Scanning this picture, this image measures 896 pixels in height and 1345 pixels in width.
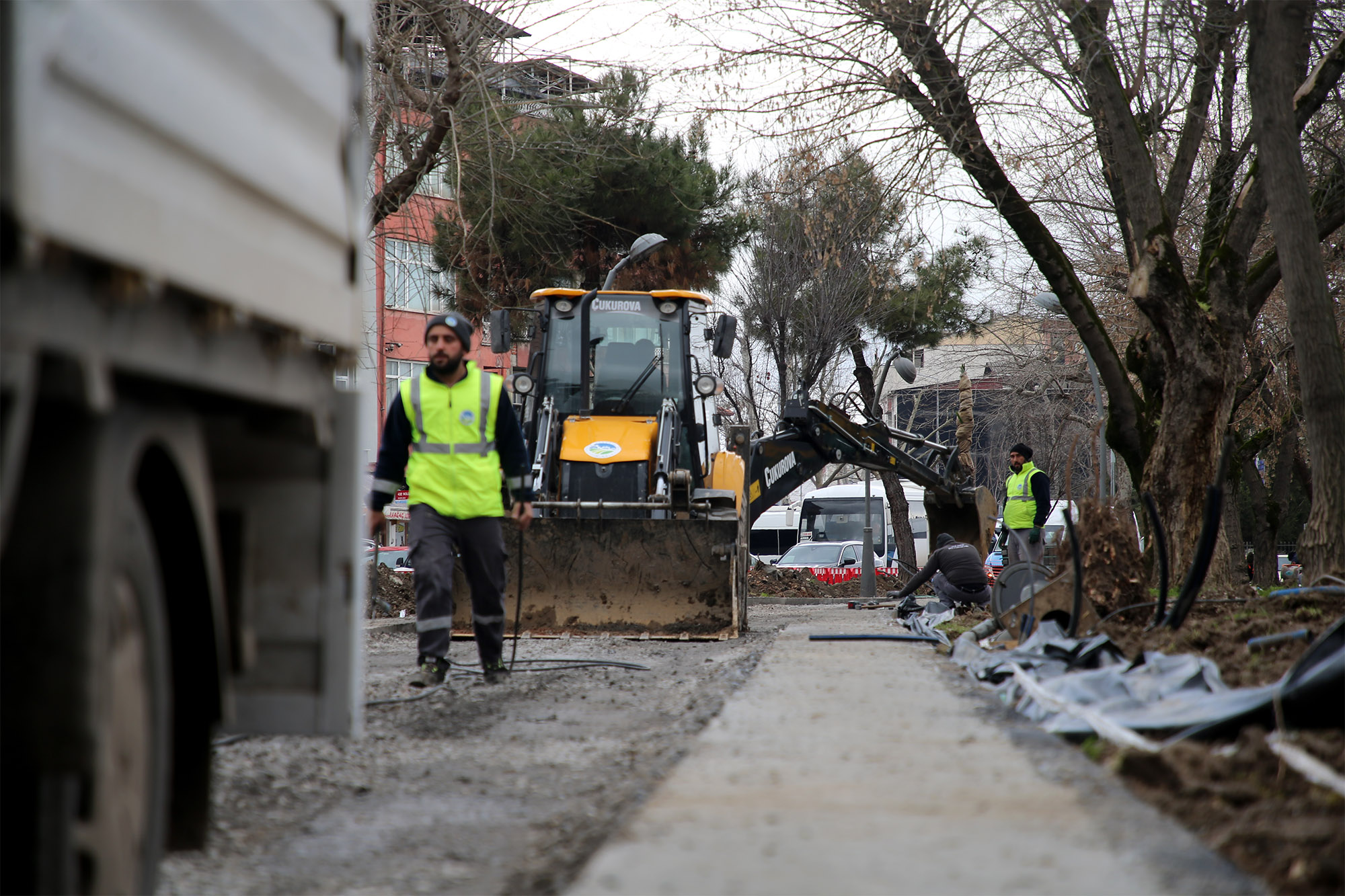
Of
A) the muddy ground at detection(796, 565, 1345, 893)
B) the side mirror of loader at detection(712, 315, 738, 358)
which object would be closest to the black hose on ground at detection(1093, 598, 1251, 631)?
the muddy ground at detection(796, 565, 1345, 893)

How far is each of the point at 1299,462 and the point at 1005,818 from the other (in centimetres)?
2636

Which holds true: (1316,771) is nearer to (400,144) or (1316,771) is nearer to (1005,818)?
(1005,818)

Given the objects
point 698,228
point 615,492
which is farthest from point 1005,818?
point 698,228

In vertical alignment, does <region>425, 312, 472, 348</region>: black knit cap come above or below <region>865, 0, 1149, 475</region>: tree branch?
below

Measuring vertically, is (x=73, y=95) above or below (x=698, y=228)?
below

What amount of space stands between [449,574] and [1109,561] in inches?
170

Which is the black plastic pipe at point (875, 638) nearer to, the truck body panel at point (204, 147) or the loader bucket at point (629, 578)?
the loader bucket at point (629, 578)

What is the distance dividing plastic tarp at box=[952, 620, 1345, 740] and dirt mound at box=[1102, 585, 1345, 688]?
14.9 inches

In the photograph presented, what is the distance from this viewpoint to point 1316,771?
3344mm

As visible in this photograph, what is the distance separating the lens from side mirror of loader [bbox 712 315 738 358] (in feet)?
37.7

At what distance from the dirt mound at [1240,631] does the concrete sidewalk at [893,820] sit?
1369 mm

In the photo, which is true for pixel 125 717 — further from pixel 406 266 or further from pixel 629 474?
pixel 406 266

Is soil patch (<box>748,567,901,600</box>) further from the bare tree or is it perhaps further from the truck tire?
the truck tire

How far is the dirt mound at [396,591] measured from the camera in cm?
1728
